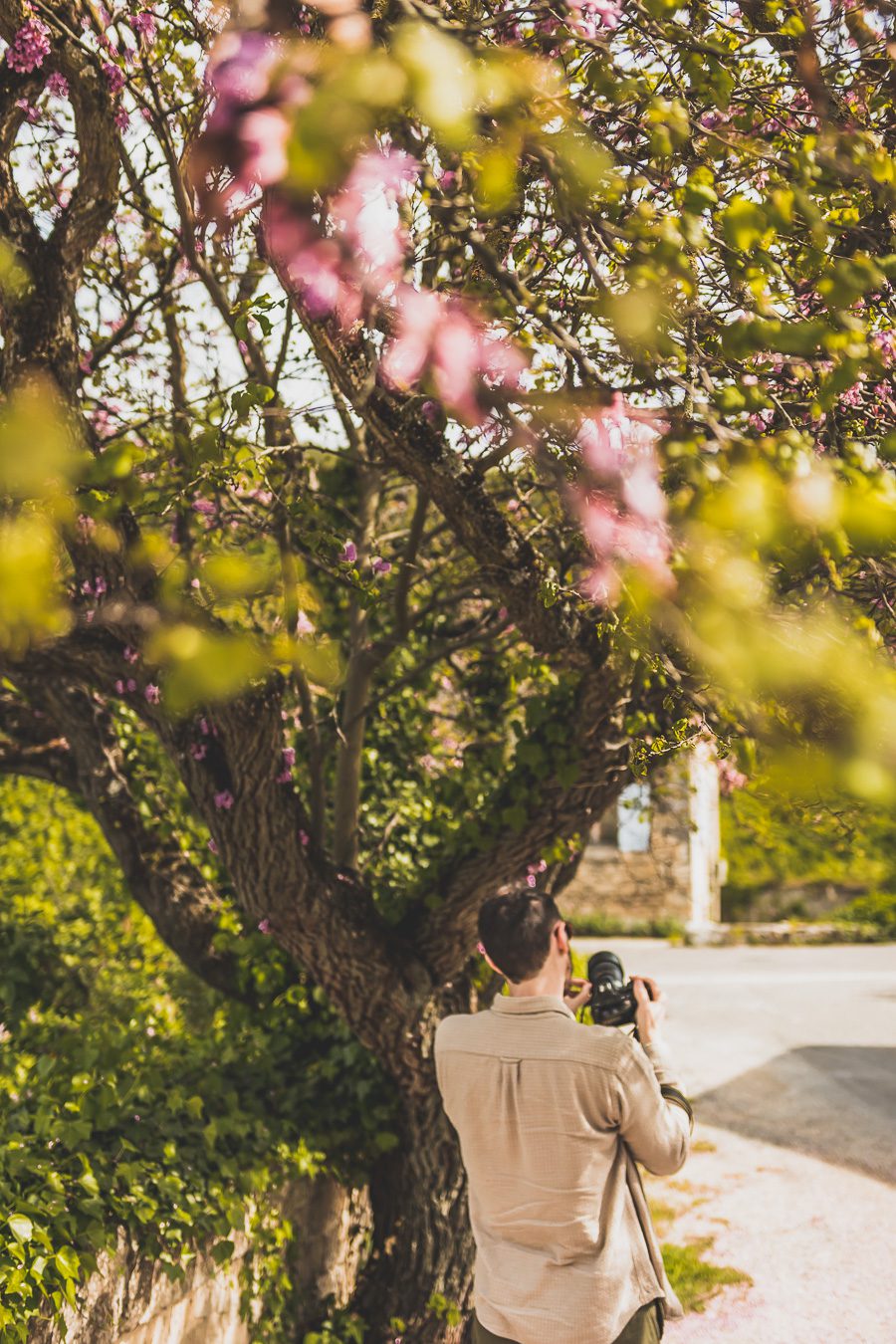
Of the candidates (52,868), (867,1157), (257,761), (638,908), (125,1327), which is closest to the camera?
(125,1327)

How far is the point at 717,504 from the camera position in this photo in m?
0.91

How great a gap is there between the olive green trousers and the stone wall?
1.12 metres

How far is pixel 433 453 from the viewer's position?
284cm

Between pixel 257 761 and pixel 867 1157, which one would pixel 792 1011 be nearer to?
pixel 867 1157

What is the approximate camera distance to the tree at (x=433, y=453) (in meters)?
1.08

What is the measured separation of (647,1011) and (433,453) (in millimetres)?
1527

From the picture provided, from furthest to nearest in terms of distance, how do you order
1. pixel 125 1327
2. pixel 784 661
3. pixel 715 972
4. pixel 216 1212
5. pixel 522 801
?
1. pixel 715 972
2. pixel 522 801
3. pixel 216 1212
4. pixel 125 1327
5. pixel 784 661

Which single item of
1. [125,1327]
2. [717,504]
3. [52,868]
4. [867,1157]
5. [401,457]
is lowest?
[867,1157]

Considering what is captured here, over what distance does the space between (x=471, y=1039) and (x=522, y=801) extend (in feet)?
4.95

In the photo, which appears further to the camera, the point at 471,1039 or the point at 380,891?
the point at 380,891

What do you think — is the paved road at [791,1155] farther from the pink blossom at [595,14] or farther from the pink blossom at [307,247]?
the pink blossom at [595,14]

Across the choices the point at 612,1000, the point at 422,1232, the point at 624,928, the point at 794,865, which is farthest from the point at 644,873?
the point at 612,1000

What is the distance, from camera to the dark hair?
2309 millimetres

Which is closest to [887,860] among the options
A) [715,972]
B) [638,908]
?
[638,908]
